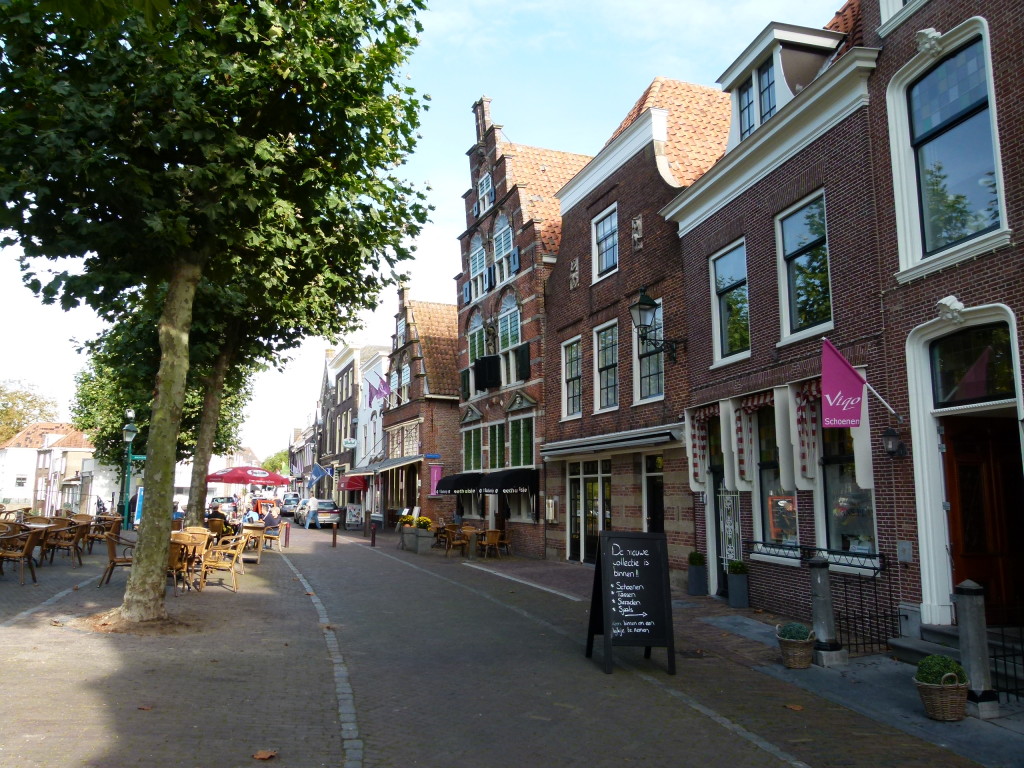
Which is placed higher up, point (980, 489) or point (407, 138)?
point (407, 138)

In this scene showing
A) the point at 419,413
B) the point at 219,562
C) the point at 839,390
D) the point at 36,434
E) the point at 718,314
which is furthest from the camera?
the point at 36,434

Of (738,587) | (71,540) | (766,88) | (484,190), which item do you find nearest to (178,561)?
(71,540)

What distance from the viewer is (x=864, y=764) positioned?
5680mm

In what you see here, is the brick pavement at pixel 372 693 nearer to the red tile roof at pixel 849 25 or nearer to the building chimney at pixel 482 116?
the red tile roof at pixel 849 25

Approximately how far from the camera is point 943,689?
6.59 metres

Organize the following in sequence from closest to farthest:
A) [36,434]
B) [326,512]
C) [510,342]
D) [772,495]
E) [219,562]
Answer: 1. [772,495]
2. [219,562]
3. [510,342]
4. [326,512]
5. [36,434]

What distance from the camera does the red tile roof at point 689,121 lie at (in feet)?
55.5

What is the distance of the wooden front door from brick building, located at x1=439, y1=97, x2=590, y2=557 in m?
13.6

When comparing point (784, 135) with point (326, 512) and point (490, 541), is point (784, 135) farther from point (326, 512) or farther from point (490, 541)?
point (326, 512)

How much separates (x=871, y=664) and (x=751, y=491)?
4.35 m

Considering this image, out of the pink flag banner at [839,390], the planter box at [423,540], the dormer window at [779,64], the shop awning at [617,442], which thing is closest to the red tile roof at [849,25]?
the dormer window at [779,64]

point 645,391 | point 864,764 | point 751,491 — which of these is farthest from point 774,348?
point 864,764

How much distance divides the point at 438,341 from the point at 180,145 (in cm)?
2622

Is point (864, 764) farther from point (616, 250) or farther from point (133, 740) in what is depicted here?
point (616, 250)
